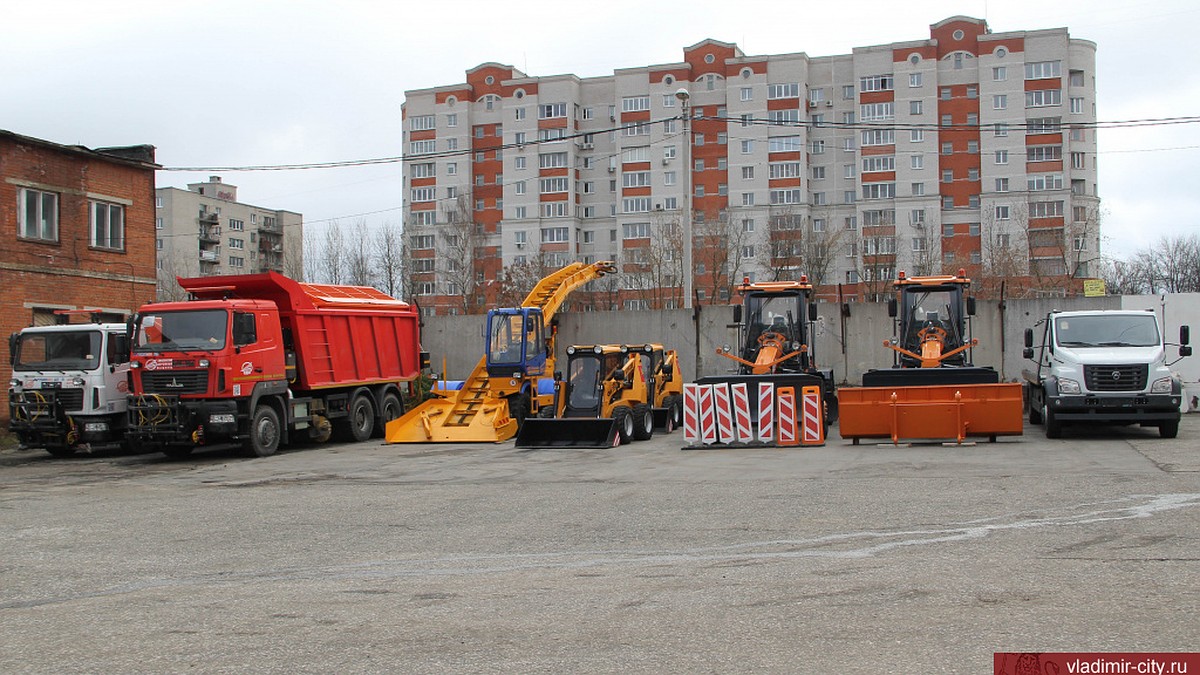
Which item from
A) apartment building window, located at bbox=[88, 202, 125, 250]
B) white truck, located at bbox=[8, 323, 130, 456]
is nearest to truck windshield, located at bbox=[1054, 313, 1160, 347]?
white truck, located at bbox=[8, 323, 130, 456]

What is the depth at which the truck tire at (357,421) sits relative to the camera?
2241 centimetres

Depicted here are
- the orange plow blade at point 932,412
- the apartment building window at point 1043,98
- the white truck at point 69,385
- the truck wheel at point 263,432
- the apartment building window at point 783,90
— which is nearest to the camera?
the orange plow blade at point 932,412

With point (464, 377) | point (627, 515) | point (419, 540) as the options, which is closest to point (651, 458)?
point (627, 515)

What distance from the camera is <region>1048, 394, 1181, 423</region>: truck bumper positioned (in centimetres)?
1770

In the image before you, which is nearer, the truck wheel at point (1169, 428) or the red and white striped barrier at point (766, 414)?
the truck wheel at point (1169, 428)

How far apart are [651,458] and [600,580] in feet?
31.4

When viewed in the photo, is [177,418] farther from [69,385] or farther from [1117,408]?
[1117,408]

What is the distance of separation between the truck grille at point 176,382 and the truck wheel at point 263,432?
1144 millimetres

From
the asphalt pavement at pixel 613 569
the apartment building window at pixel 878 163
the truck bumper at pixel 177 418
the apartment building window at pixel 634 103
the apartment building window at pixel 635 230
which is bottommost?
the asphalt pavement at pixel 613 569

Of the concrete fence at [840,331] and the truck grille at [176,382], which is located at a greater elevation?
the concrete fence at [840,331]

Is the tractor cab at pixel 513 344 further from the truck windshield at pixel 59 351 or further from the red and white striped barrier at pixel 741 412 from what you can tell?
the truck windshield at pixel 59 351

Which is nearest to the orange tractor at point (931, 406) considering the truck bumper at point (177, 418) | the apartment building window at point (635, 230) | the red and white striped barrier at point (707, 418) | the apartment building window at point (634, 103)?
the red and white striped barrier at point (707, 418)

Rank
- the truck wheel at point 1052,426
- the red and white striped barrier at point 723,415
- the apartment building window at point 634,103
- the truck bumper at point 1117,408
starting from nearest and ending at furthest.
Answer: the truck bumper at point 1117,408 < the truck wheel at point 1052,426 < the red and white striped barrier at point 723,415 < the apartment building window at point 634,103

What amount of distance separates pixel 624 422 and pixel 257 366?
23.1 feet
